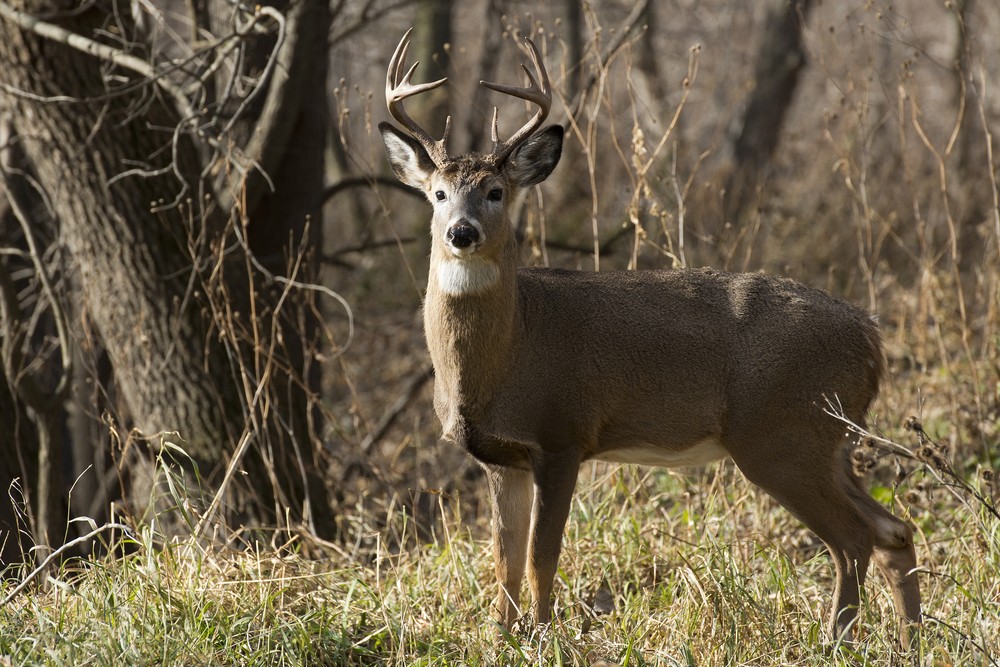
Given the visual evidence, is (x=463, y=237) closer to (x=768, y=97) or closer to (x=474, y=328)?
(x=474, y=328)

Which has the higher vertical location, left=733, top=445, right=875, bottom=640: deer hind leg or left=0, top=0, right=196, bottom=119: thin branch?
left=0, top=0, right=196, bottom=119: thin branch

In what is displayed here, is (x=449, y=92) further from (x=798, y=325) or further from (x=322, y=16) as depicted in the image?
(x=798, y=325)

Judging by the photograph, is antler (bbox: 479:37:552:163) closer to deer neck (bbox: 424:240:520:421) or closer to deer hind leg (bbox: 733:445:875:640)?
deer neck (bbox: 424:240:520:421)

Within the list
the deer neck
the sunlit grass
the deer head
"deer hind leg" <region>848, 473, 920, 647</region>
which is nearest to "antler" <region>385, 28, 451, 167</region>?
the deer head

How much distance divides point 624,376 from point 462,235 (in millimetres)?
937

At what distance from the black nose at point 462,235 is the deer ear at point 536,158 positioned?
0.56m

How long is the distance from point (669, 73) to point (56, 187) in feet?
51.9

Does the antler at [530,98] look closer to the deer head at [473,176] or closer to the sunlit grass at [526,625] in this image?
the deer head at [473,176]

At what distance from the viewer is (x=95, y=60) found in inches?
263

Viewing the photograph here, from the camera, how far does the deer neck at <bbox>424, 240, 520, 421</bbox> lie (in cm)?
487

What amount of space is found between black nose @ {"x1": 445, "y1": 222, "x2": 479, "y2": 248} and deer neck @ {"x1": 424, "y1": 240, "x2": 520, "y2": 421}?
0.22 m

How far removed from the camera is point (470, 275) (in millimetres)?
4867

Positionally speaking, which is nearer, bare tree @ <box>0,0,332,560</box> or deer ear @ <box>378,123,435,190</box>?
deer ear @ <box>378,123,435,190</box>

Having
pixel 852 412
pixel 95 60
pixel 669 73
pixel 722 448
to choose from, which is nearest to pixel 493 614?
pixel 722 448
